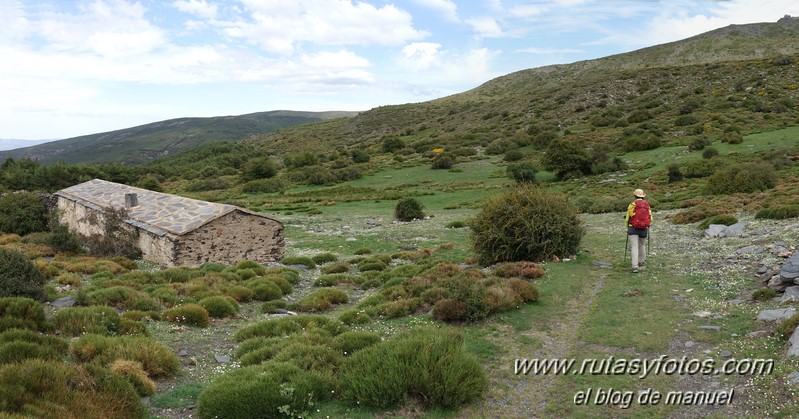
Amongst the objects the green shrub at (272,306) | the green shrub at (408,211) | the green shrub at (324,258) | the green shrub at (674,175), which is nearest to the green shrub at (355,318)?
the green shrub at (272,306)

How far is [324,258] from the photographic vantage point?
26969 millimetres

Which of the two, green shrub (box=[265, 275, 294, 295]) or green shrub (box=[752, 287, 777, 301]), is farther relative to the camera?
green shrub (box=[265, 275, 294, 295])

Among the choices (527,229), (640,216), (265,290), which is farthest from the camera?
(527,229)

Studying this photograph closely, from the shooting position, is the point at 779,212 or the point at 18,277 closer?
the point at 18,277

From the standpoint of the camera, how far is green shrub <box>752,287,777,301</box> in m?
12.1

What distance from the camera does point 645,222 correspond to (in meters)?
17.2

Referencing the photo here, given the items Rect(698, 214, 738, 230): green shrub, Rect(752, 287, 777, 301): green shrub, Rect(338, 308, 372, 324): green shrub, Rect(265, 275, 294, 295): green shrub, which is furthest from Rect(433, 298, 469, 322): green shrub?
Rect(698, 214, 738, 230): green shrub

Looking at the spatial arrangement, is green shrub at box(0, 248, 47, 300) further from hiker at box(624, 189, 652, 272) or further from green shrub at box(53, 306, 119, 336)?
hiker at box(624, 189, 652, 272)

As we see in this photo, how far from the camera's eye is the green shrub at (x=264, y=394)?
303 inches

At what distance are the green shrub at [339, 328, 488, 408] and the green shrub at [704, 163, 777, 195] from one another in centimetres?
3140

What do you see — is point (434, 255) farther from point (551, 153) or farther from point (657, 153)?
point (657, 153)

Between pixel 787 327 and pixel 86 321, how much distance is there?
1459 cm

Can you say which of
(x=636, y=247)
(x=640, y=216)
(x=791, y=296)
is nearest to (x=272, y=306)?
(x=636, y=247)

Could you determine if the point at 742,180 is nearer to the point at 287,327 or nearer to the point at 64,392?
the point at 287,327
